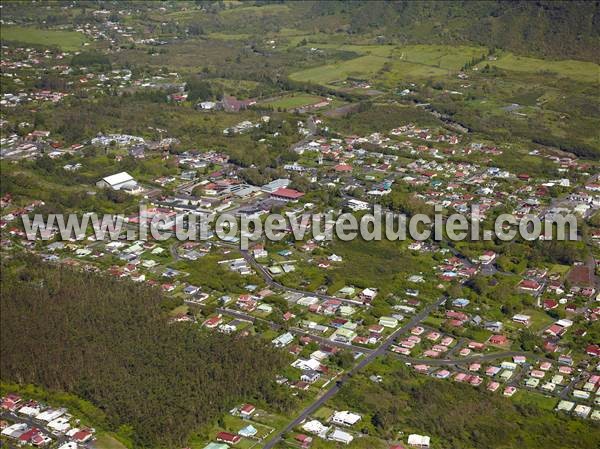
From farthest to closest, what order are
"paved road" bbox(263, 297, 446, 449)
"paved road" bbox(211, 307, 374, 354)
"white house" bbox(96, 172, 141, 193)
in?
"white house" bbox(96, 172, 141, 193)
"paved road" bbox(211, 307, 374, 354)
"paved road" bbox(263, 297, 446, 449)

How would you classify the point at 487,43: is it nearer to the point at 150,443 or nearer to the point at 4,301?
the point at 4,301

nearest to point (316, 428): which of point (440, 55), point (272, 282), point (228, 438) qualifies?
point (228, 438)

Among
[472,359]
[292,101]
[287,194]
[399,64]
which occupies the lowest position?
[472,359]

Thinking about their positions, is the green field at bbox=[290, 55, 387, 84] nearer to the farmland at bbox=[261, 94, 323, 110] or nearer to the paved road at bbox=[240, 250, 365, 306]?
the farmland at bbox=[261, 94, 323, 110]

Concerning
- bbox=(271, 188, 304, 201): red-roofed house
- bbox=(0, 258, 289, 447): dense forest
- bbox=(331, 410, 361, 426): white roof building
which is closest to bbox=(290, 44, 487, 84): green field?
bbox=(271, 188, 304, 201): red-roofed house

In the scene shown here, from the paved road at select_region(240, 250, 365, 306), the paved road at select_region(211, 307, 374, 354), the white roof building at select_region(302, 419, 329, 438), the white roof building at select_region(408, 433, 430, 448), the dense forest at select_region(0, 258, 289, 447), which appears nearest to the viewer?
the white roof building at select_region(408, 433, 430, 448)

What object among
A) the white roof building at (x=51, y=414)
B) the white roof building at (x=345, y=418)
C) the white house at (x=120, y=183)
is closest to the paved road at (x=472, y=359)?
the white roof building at (x=345, y=418)

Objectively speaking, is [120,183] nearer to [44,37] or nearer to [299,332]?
[299,332]
